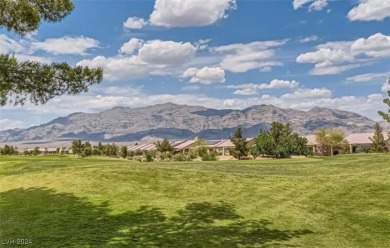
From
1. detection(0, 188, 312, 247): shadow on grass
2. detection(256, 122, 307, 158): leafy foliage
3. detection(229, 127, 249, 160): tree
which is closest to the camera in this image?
detection(0, 188, 312, 247): shadow on grass

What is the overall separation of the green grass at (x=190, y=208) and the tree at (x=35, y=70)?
164 inches

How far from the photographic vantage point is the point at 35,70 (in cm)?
1231

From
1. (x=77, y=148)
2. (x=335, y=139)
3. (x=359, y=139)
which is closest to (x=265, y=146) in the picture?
(x=335, y=139)

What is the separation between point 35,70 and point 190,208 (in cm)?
720

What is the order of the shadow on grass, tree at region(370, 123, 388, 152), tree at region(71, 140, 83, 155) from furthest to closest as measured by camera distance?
tree at region(71, 140, 83, 155) < tree at region(370, 123, 388, 152) < the shadow on grass

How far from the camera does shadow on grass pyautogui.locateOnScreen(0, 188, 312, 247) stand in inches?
426

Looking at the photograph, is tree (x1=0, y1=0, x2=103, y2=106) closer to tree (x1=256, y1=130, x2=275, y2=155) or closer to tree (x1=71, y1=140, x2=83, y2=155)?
tree (x1=256, y1=130, x2=275, y2=155)

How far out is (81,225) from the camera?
1208 centimetres

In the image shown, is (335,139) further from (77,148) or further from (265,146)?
(77,148)

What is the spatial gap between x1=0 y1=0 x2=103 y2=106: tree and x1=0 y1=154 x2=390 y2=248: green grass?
418cm

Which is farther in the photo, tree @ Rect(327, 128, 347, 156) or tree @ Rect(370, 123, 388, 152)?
tree @ Rect(327, 128, 347, 156)

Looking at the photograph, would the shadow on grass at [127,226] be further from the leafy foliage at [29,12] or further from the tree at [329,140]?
the tree at [329,140]

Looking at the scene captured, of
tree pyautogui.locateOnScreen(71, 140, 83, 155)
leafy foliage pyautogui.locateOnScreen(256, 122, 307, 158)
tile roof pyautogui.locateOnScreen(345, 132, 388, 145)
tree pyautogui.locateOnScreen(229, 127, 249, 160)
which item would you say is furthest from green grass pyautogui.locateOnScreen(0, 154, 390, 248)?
tile roof pyautogui.locateOnScreen(345, 132, 388, 145)

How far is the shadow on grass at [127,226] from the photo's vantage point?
10.8m
